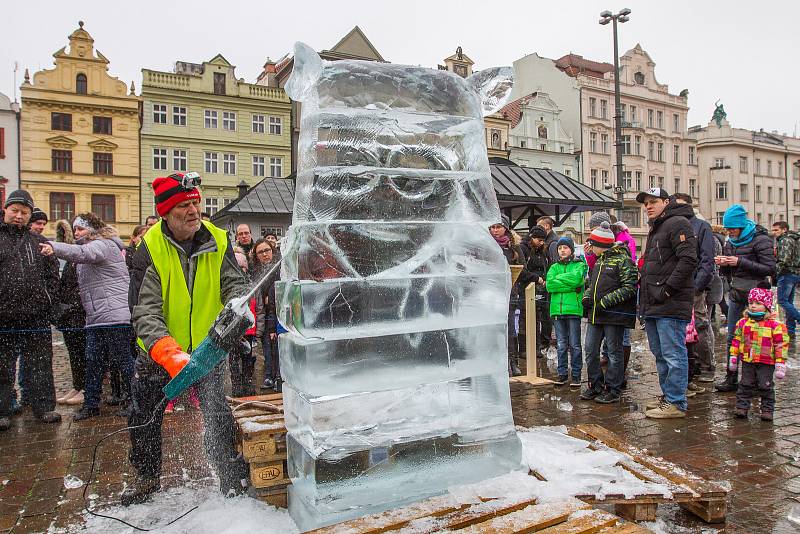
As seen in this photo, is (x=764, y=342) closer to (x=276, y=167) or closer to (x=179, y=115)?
(x=276, y=167)

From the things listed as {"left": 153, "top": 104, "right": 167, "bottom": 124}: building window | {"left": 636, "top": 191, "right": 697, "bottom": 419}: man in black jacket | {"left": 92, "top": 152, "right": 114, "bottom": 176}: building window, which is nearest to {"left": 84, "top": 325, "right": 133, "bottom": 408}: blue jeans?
{"left": 636, "top": 191, "right": 697, "bottom": 419}: man in black jacket

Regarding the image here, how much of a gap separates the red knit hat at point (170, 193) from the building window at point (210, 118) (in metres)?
33.6

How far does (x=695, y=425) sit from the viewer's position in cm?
501

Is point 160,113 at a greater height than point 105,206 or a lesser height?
greater

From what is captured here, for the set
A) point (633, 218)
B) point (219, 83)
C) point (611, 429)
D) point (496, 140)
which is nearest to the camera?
point (611, 429)

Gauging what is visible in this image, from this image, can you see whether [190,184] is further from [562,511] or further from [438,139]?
[562,511]

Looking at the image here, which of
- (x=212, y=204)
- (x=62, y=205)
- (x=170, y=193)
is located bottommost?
(x=170, y=193)

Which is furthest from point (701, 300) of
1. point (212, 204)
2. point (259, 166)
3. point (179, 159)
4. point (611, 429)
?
point (179, 159)

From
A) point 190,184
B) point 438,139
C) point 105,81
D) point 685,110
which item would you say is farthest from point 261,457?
point 685,110

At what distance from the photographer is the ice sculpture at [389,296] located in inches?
112

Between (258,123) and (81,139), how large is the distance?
9.95m

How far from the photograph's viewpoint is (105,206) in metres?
32.7

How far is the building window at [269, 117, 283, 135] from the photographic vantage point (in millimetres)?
36250

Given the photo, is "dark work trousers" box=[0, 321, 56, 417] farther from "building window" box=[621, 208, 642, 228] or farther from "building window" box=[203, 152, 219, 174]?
"building window" box=[621, 208, 642, 228]
